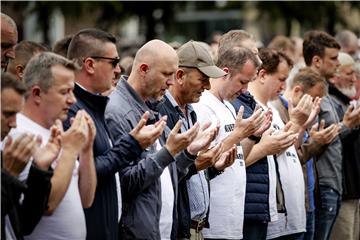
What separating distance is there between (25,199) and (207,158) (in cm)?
217

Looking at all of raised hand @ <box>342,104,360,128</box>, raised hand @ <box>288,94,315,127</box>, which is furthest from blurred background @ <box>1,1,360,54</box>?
raised hand @ <box>288,94,315,127</box>

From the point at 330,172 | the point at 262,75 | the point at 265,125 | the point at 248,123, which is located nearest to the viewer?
the point at 248,123

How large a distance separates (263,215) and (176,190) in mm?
1614

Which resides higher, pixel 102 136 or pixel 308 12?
pixel 102 136

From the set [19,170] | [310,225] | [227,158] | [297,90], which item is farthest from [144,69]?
[310,225]

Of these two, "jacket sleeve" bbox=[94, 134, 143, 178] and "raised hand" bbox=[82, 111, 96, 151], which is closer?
"raised hand" bbox=[82, 111, 96, 151]

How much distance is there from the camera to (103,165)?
6.70 meters

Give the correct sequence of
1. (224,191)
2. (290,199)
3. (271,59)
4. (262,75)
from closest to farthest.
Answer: (224,191) → (290,199) → (262,75) → (271,59)

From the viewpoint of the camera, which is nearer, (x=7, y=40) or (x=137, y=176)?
(x=137, y=176)

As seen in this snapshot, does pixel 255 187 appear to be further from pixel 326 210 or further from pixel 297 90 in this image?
pixel 326 210

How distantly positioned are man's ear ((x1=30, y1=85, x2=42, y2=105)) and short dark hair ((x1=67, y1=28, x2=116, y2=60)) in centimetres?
85

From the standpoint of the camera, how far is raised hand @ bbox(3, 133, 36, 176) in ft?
19.3

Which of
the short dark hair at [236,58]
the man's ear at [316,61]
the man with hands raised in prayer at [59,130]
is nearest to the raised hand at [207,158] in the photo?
the short dark hair at [236,58]

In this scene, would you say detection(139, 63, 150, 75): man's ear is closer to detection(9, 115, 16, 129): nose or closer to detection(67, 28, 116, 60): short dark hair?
detection(67, 28, 116, 60): short dark hair
